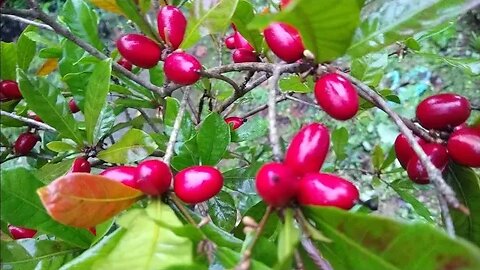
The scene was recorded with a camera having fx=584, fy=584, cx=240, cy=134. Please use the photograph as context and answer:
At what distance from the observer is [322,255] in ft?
1.99

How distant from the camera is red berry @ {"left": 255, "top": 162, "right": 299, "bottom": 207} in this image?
53cm

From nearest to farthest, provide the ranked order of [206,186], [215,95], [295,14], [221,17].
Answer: [295,14]
[206,186]
[221,17]
[215,95]

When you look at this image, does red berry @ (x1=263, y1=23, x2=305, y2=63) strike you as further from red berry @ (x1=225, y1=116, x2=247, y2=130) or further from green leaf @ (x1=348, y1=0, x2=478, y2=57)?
red berry @ (x1=225, y1=116, x2=247, y2=130)

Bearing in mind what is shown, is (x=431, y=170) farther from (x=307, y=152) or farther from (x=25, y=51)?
(x=25, y=51)

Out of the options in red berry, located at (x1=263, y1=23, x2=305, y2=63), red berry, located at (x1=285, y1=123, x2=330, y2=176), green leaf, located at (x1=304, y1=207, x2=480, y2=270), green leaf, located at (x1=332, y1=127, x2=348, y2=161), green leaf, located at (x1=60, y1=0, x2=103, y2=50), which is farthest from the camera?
green leaf, located at (x1=332, y1=127, x2=348, y2=161)

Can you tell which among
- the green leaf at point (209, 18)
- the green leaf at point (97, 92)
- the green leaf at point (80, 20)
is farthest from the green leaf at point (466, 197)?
the green leaf at point (80, 20)

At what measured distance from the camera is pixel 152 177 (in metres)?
0.62

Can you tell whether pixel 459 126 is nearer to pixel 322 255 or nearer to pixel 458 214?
pixel 458 214

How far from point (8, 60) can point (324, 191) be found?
736 mm

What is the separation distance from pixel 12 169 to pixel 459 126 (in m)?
0.52

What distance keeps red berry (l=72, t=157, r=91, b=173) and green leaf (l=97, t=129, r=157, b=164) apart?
55 mm

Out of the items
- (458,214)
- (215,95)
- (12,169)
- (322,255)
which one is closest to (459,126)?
(458,214)

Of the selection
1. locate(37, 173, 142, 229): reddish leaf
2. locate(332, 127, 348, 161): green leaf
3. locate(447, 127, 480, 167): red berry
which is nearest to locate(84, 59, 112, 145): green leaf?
locate(37, 173, 142, 229): reddish leaf

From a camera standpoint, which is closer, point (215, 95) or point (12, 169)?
point (12, 169)
